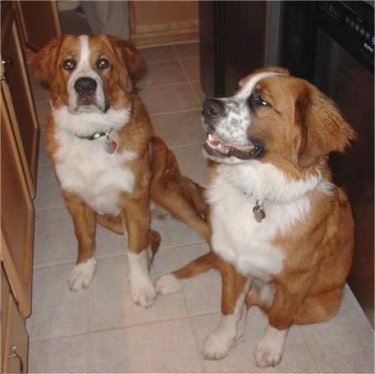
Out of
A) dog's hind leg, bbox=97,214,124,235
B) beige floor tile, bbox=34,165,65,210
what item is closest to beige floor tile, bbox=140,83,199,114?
beige floor tile, bbox=34,165,65,210

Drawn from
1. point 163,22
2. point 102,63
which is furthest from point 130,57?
point 163,22

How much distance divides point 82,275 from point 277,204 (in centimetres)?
99

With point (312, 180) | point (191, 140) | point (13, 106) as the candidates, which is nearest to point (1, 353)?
point (312, 180)

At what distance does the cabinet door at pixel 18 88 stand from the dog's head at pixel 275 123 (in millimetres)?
1062

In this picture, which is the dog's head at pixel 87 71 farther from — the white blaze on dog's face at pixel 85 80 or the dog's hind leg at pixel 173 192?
the dog's hind leg at pixel 173 192

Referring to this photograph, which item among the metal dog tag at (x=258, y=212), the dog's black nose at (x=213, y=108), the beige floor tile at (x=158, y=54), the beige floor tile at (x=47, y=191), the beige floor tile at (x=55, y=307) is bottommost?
the beige floor tile at (x=55, y=307)

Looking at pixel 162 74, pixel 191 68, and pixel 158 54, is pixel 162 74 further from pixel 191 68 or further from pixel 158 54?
pixel 158 54

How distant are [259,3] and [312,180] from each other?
0.95m

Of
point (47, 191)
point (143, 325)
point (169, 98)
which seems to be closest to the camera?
point (143, 325)

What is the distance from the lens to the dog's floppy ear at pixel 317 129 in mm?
1384

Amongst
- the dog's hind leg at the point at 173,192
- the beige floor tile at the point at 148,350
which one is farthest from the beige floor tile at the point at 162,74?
the beige floor tile at the point at 148,350

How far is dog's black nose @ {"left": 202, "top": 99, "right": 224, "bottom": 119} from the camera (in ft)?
4.76

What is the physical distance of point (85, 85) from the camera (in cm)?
172

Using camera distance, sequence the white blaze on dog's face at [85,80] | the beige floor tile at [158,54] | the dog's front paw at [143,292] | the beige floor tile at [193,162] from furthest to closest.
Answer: the beige floor tile at [158,54]
the beige floor tile at [193,162]
the dog's front paw at [143,292]
the white blaze on dog's face at [85,80]
